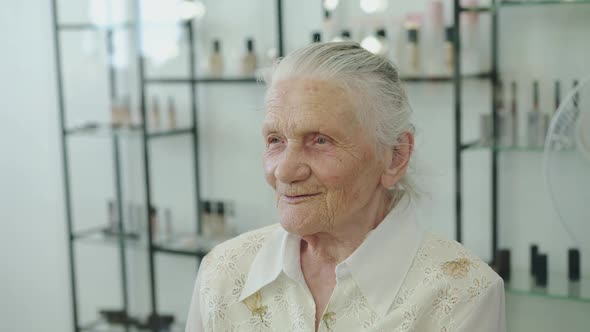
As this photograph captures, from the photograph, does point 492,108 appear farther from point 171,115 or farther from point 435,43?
point 171,115

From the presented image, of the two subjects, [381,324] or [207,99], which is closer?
[381,324]

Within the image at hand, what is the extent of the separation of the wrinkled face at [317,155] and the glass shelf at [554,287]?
1.42m

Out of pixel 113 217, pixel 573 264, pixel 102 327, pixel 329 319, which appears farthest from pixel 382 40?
pixel 102 327

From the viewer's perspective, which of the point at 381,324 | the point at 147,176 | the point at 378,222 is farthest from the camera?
the point at 147,176

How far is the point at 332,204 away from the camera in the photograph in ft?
4.45

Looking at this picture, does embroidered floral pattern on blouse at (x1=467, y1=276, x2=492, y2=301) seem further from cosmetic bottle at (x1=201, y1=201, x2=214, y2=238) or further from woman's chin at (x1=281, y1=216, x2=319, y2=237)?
cosmetic bottle at (x1=201, y1=201, x2=214, y2=238)

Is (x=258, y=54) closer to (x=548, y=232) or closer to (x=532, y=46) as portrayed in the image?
(x=532, y=46)

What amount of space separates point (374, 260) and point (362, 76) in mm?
332

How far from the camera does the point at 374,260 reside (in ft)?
4.59

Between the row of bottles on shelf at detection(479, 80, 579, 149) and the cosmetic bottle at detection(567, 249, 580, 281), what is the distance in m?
0.37

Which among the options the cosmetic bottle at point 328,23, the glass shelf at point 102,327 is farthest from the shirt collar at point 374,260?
the glass shelf at point 102,327

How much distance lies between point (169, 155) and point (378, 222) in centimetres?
218

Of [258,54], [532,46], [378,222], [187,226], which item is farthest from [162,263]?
[378,222]

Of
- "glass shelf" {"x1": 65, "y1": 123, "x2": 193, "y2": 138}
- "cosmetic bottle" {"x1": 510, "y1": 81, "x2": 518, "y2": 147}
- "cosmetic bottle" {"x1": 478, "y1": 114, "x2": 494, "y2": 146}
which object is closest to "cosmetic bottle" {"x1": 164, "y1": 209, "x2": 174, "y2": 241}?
"glass shelf" {"x1": 65, "y1": 123, "x2": 193, "y2": 138}
